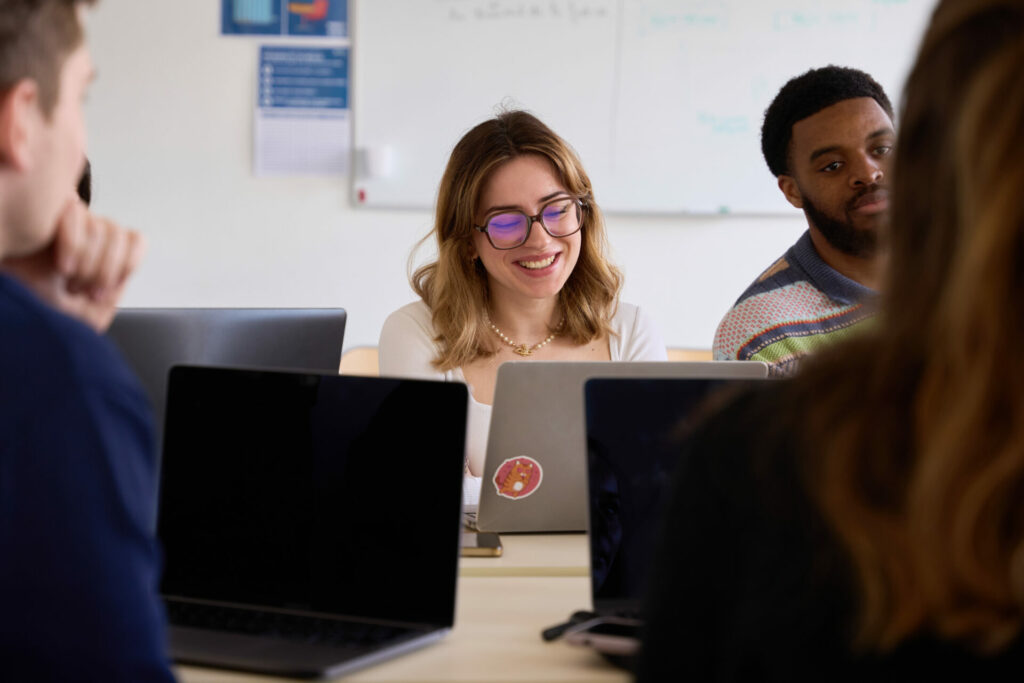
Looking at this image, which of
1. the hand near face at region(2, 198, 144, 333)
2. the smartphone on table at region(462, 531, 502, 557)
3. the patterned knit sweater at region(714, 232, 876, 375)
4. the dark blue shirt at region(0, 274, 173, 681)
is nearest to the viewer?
the dark blue shirt at region(0, 274, 173, 681)

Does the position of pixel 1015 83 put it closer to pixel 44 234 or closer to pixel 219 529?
pixel 44 234

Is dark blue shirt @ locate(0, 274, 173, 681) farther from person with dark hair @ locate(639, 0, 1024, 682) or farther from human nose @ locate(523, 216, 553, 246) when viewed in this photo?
human nose @ locate(523, 216, 553, 246)

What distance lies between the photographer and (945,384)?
0.58 m

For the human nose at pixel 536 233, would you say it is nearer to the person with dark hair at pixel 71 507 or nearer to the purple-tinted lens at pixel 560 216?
the purple-tinted lens at pixel 560 216

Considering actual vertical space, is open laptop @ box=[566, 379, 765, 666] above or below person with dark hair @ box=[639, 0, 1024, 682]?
below

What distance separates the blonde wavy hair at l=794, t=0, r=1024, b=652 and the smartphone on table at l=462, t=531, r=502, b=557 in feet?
2.84

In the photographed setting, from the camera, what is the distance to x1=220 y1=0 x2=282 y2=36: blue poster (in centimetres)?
341

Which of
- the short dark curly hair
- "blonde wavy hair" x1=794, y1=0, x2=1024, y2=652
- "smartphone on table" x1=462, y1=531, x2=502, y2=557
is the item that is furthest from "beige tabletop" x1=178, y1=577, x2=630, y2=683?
the short dark curly hair

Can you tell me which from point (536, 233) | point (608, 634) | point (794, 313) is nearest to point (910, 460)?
point (608, 634)

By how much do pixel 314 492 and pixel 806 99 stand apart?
140cm

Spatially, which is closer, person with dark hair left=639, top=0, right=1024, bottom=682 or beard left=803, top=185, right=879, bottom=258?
person with dark hair left=639, top=0, right=1024, bottom=682

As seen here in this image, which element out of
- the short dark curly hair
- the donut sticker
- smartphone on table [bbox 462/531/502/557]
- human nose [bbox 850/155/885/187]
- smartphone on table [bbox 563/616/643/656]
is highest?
the short dark curly hair

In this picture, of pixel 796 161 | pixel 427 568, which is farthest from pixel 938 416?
pixel 796 161

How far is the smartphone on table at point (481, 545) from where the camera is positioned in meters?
1.43
